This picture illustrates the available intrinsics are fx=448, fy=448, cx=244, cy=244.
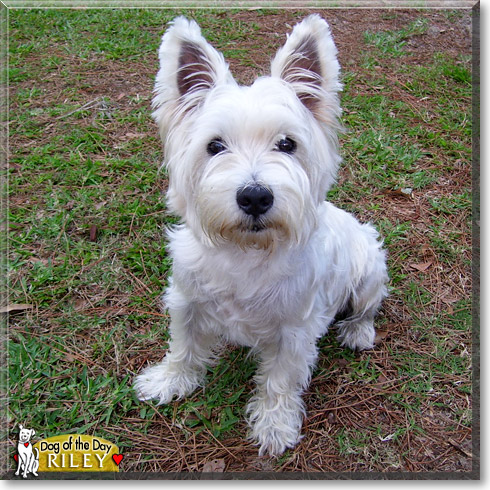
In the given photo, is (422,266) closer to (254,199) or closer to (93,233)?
(254,199)

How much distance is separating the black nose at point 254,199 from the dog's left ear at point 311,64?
76 cm

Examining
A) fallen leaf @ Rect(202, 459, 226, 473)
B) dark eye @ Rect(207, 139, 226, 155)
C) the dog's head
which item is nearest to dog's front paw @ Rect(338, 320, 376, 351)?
fallen leaf @ Rect(202, 459, 226, 473)

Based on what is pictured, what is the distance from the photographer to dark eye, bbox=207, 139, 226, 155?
2420 millimetres

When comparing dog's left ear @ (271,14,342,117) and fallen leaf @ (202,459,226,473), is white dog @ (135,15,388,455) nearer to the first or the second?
dog's left ear @ (271,14,342,117)

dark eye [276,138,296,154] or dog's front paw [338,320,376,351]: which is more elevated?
dark eye [276,138,296,154]

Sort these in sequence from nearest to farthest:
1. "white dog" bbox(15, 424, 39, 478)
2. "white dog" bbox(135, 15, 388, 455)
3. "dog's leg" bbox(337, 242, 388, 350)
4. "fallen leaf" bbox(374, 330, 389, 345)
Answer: "white dog" bbox(135, 15, 388, 455), "white dog" bbox(15, 424, 39, 478), "dog's leg" bbox(337, 242, 388, 350), "fallen leaf" bbox(374, 330, 389, 345)

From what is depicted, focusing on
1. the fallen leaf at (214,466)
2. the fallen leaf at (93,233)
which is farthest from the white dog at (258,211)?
the fallen leaf at (93,233)

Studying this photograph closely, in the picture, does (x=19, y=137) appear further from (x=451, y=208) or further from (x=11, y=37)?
(x=451, y=208)

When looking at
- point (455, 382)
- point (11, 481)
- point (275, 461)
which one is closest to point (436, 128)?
point (455, 382)

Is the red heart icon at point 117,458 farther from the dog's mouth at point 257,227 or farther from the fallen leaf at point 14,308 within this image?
the dog's mouth at point 257,227

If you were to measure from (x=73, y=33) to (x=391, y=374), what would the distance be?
6.38 meters

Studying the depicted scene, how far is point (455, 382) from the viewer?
11.8ft

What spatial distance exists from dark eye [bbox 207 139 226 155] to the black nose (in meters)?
0.35

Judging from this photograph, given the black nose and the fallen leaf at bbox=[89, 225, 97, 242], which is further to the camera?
the fallen leaf at bbox=[89, 225, 97, 242]
